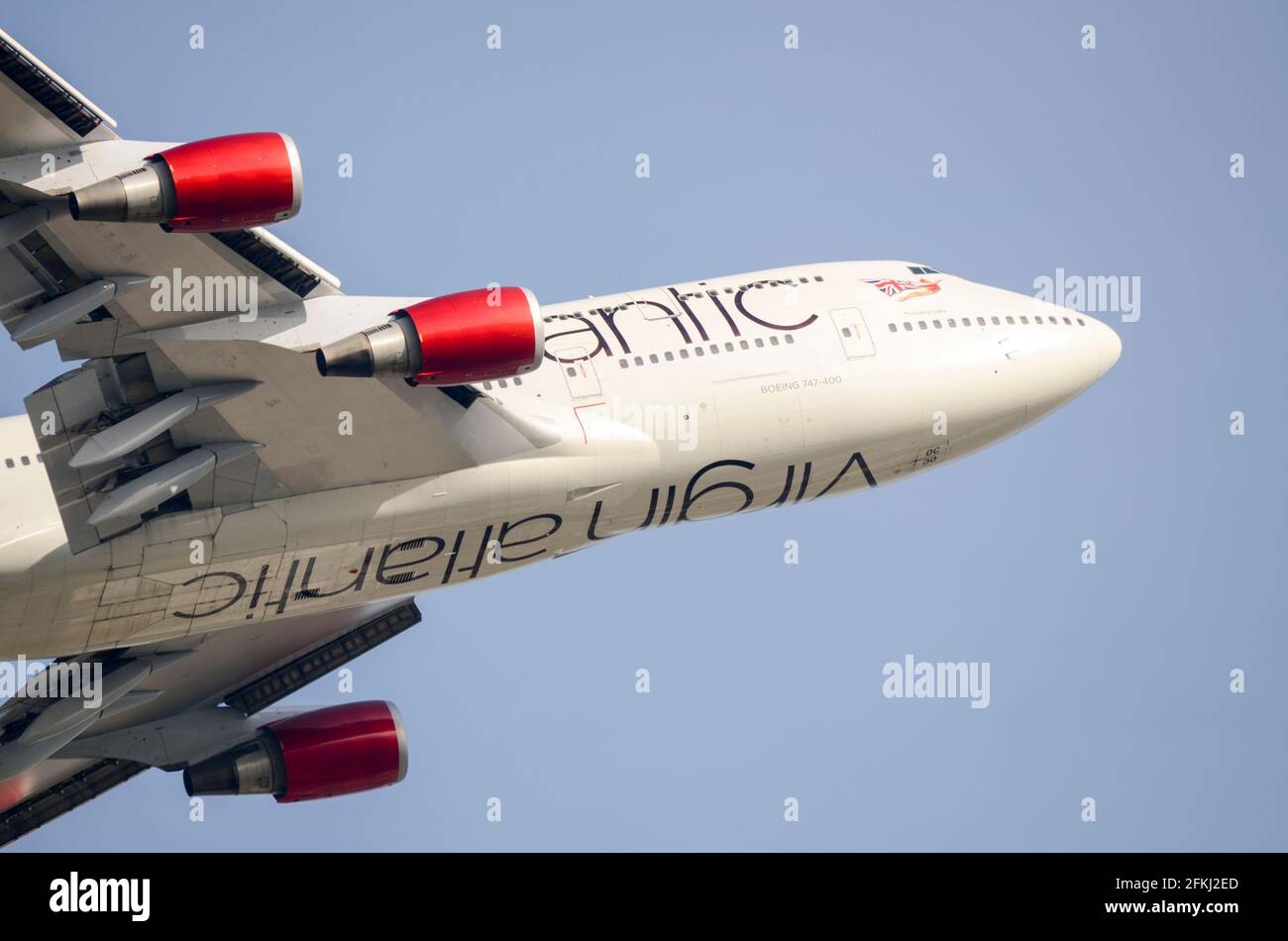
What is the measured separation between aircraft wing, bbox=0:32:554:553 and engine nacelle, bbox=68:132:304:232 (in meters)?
0.60

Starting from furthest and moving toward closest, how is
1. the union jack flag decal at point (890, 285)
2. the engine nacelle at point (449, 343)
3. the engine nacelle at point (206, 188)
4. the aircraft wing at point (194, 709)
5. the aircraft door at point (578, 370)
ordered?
the aircraft wing at point (194, 709) < the union jack flag decal at point (890, 285) < the aircraft door at point (578, 370) < the engine nacelle at point (449, 343) < the engine nacelle at point (206, 188)

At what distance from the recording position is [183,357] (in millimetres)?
28531

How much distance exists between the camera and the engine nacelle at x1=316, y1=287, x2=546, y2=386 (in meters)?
28.1

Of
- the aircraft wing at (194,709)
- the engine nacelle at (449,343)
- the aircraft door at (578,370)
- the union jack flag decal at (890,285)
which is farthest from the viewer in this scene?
the aircraft wing at (194,709)

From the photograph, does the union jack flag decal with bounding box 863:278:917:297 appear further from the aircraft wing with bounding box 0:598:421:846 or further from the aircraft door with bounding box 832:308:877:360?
the aircraft wing with bounding box 0:598:421:846

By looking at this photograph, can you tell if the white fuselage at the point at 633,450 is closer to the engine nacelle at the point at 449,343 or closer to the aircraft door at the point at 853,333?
the aircraft door at the point at 853,333

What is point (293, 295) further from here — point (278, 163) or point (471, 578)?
point (471, 578)

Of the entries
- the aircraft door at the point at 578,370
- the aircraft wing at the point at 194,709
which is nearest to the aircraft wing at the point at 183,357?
the aircraft door at the point at 578,370

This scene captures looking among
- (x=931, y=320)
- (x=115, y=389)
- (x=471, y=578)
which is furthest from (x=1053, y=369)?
(x=115, y=389)

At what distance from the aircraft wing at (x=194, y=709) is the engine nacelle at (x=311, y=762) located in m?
0.68

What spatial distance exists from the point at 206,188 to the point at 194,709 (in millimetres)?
16402

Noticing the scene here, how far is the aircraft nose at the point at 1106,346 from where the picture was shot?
38.2 meters

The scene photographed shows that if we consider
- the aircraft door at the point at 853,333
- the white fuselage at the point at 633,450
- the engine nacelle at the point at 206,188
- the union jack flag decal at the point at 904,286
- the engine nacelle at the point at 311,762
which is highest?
the union jack flag decal at the point at 904,286

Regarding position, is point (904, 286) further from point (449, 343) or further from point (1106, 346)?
point (449, 343)
